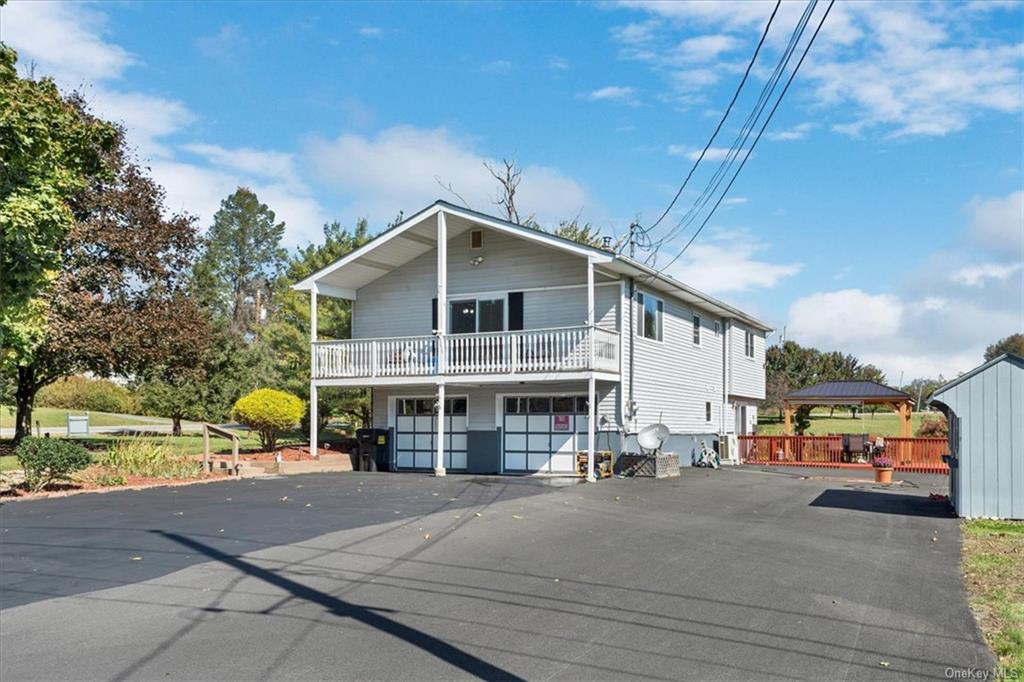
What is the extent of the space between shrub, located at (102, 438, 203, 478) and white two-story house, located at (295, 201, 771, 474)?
4347 millimetres

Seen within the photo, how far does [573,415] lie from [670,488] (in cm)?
456

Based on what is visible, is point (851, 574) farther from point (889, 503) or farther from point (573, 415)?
point (573, 415)

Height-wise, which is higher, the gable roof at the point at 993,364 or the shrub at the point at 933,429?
the gable roof at the point at 993,364

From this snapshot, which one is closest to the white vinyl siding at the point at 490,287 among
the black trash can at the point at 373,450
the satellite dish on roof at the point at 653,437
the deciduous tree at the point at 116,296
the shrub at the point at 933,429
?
the satellite dish on roof at the point at 653,437

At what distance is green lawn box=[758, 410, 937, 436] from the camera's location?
47009mm

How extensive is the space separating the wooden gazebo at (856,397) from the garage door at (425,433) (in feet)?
44.6

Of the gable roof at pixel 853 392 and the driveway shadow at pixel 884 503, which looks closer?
the driveway shadow at pixel 884 503

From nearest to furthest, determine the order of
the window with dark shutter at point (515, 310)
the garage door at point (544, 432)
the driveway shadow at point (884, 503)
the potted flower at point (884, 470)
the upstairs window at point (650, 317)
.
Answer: the driveway shadow at point (884, 503)
the potted flower at point (884, 470)
the garage door at point (544, 432)
the upstairs window at point (650, 317)
the window with dark shutter at point (515, 310)

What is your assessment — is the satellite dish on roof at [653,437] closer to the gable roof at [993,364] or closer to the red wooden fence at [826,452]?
the gable roof at [993,364]

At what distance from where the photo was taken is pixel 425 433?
24766mm

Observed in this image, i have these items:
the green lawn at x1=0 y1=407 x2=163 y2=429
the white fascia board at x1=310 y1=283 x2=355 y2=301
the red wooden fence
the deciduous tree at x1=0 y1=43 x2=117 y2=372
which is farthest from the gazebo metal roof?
the green lawn at x1=0 y1=407 x2=163 y2=429

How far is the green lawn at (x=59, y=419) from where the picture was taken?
45.5 metres

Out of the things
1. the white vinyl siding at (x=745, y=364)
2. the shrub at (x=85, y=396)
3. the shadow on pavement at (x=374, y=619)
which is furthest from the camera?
the shrub at (x=85, y=396)

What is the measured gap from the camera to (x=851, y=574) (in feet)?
30.9
